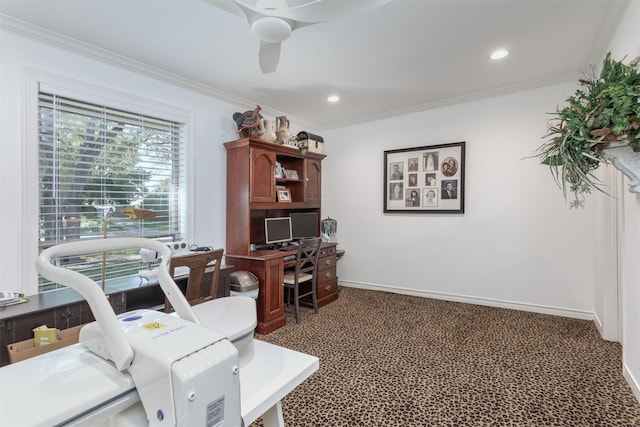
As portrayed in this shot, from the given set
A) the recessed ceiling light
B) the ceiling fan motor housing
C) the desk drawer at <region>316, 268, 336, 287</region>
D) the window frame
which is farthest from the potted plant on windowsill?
the window frame

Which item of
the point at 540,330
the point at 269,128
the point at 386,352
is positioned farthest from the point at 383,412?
the point at 269,128

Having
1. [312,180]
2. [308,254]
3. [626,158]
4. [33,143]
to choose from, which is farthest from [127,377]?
[312,180]

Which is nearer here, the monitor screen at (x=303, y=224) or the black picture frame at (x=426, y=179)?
the black picture frame at (x=426, y=179)

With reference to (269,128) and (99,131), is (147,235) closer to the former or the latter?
(99,131)

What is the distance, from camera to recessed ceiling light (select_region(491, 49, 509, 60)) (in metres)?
2.73

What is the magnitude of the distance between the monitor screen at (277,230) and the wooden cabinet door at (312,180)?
1.61 ft

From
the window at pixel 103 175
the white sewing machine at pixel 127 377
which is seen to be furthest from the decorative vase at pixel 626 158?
the window at pixel 103 175

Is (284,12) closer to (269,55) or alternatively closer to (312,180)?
(269,55)

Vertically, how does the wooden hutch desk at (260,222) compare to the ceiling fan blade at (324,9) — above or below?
below

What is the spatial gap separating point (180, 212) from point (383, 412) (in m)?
2.69

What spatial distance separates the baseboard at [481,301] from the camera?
3.38 metres

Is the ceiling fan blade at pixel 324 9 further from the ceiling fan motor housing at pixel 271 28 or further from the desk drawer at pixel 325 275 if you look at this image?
the desk drawer at pixel 325 275

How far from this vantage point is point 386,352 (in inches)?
105

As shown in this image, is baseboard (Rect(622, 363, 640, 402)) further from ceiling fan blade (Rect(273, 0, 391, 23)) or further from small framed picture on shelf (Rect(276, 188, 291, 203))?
small framed picture on shelf (Rect(276, 188, 291, 203))
